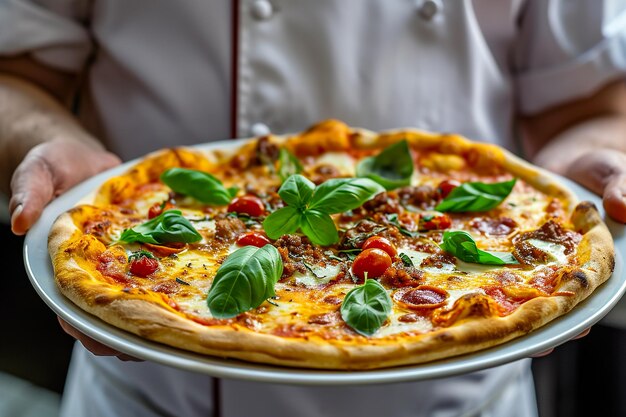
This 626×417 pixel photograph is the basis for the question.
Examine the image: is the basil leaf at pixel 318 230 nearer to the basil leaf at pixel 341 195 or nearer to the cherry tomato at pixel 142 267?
the basil leaf at pixel 341 195

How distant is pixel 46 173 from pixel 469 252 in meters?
0.97

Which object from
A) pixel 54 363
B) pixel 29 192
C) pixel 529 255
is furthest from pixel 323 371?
pixel 54 363

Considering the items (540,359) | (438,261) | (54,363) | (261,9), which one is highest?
(261,9)

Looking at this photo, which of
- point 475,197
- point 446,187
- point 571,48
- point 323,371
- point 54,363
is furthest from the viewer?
point 54,363

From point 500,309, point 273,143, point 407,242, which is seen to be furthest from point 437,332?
point 273,143

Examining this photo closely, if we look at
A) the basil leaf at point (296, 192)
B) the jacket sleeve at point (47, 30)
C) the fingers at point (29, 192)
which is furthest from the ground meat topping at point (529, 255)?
the jacket sleeve at point (47, 30)

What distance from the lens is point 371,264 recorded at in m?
1.54

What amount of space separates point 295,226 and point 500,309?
444 millimetres

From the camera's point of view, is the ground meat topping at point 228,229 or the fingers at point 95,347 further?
the ground meat topping at point 228,229

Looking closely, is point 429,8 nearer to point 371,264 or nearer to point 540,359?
point 371,264

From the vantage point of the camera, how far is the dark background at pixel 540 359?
10.7 feet

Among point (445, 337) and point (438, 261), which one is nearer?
point (445, 337)

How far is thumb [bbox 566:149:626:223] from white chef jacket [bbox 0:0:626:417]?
0.40 meters

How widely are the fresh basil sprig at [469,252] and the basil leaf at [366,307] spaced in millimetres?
263
